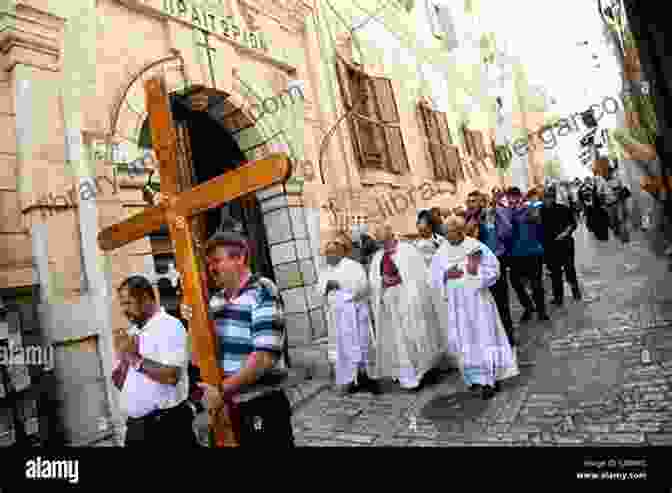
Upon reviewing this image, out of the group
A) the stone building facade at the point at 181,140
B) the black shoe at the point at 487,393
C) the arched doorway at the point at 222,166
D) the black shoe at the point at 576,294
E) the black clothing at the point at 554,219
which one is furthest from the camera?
the black clothing at the point at 554,219

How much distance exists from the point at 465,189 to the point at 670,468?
226 centimetres

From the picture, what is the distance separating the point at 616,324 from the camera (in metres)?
2.05

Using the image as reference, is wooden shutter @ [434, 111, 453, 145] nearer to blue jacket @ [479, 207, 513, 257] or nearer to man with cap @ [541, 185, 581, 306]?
blue jacket @ [479, 207, 513, 257]

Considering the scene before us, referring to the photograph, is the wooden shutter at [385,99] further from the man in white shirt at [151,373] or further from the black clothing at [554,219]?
the man in white shirt at [151,373]

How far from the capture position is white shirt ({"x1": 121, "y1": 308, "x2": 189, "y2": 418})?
127 cm

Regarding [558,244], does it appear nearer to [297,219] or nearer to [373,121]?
[373,121]

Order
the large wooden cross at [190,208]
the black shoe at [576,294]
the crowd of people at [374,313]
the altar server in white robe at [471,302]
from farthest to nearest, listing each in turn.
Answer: the black shoe at [576,294] → the altar server in white robe at [471,302] → the crowd of people at [374,313] → the large wooden cross at [190,208]

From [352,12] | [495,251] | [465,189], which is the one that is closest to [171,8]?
[352,12]

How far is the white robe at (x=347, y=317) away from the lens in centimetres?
288

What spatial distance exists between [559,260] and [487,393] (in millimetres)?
1838

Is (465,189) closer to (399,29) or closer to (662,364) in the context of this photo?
(399,29)

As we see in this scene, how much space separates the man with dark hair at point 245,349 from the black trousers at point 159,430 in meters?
0.27

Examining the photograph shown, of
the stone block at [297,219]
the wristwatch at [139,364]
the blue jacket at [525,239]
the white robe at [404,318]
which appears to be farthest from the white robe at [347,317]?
the wristwatch at [139,364]

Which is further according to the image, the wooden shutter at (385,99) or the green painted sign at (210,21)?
the wooden shutter at (385,99)
